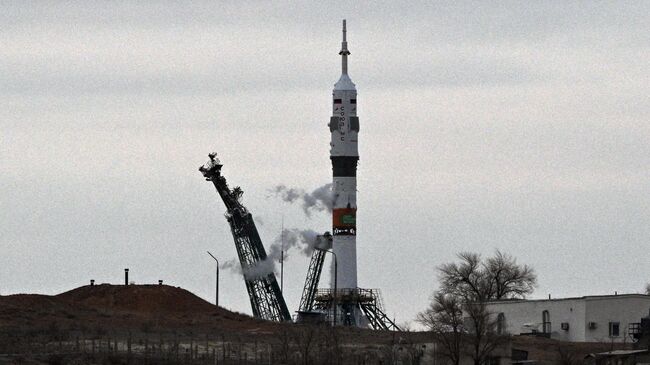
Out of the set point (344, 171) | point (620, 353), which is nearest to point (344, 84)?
point (344, 171)

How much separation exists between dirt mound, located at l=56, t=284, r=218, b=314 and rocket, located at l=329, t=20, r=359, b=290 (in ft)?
52.1

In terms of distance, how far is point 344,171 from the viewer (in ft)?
425

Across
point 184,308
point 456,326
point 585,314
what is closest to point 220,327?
point 184,308

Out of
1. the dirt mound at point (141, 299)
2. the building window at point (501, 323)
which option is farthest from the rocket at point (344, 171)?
the dirt mound at point (141, 299)

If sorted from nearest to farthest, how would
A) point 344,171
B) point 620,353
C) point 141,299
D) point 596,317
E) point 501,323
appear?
point 620,353 → point 596,317 → point 141,299 → point 501,323 → point 344,171

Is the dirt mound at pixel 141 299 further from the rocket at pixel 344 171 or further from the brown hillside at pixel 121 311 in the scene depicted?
the rocket at pixel 344 171

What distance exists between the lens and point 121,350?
91.2 meters

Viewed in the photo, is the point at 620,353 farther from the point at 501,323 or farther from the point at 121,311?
the point at 121,311

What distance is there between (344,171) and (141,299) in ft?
67.9

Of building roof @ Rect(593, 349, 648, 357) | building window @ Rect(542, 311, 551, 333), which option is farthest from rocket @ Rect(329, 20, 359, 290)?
building roof @ Rect(593, 349, 648, 357)

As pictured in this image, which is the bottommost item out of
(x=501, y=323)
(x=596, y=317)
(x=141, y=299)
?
(x=501, y=323)

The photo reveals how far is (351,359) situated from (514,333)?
2720cm

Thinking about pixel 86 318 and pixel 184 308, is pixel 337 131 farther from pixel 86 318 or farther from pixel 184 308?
pixel 86 318

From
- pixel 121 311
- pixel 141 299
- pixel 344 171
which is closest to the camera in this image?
pixel 121 311
